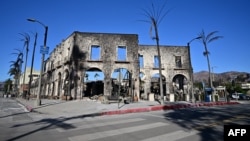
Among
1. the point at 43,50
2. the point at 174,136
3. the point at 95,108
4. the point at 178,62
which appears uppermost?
the point at 178,62

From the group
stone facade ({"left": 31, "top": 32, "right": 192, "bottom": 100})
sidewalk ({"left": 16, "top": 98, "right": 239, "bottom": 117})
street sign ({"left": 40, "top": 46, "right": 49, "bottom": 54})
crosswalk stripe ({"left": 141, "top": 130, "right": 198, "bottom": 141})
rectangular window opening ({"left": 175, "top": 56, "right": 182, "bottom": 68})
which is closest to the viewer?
crosswalk stripe ({"left": 141, "top": 130, "right": 198, "bottom": 141})

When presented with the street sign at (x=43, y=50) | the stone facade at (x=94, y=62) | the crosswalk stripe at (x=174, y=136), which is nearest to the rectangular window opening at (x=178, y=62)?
the stone facade at (x=94, y=62)

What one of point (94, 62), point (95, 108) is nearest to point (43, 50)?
point (95, 108)

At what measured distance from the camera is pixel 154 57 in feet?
113

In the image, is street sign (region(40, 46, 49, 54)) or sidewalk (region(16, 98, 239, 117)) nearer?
sidewalk (region(16, 98, 239, 117))

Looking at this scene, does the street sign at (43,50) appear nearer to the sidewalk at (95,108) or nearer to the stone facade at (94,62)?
the sidewalk at (95,108)

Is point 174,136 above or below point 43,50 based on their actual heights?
below

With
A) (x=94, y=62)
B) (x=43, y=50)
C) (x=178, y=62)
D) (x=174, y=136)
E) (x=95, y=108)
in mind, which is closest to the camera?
(x=174, y=136)

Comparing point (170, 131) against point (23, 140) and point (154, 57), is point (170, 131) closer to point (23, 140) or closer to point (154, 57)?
point (23, 140)

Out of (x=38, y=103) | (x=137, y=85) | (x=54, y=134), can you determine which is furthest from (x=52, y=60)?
(x=54, y=134)

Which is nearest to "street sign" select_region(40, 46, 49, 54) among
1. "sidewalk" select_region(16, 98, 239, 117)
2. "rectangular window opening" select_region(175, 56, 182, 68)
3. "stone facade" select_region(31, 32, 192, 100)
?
"sidewalk" select_region(16, 98, 239, 117)

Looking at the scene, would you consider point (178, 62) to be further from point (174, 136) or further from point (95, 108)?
point (174, 136)

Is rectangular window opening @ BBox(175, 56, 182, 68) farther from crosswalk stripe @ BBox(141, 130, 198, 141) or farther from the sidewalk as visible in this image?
crosswalk stripe @ BBox(141, 130, 198, 141)

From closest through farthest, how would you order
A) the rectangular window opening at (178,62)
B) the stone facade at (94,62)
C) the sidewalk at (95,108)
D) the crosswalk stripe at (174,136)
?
the crosswalk stripe at (174,136), the sidewalk at (95,108), the stone facade at (94,62), the rectangular window opening at (178,62)
